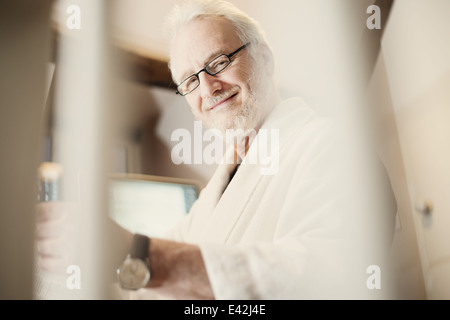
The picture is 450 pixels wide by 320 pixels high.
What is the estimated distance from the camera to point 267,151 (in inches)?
40.1

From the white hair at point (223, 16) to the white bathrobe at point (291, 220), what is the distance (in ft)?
0.63

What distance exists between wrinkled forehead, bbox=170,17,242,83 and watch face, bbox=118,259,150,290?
0.46m

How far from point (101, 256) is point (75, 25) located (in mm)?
649

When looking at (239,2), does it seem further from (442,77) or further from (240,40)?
(442,77)

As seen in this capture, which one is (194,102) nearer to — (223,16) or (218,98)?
(218,98)

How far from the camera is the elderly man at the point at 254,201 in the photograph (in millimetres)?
894

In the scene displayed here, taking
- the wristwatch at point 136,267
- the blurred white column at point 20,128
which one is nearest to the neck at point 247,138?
the wristwatch at point 136,267

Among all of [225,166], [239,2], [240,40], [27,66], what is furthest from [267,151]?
[27,66]

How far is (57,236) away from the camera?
1.02 m

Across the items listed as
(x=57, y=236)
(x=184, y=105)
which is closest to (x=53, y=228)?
(x=57, y=236)

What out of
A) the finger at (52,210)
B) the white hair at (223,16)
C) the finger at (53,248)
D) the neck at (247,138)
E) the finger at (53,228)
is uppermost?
the white hair at (223,16)

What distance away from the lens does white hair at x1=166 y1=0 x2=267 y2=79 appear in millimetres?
1050

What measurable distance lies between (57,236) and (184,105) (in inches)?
17.9

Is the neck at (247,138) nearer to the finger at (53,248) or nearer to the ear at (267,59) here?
the ear at (267,59)
